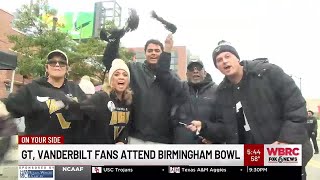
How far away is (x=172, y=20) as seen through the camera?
2.04 m

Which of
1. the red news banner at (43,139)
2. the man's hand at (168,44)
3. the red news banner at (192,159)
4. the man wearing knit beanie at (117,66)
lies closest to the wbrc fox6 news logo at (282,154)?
the red news banner at (192,159)

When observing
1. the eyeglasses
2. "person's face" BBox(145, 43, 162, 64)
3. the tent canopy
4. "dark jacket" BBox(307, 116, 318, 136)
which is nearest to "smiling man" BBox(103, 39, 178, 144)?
"person's face" BBox(145, 43, 162, 64)

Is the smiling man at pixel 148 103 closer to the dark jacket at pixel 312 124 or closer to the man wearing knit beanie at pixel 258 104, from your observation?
the man wearing knit beanie at pixel 258 104

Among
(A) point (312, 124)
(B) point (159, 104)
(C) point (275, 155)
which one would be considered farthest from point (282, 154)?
(B) point (159, 104)

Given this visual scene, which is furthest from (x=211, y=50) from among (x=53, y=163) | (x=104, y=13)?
(x=53, y=163)

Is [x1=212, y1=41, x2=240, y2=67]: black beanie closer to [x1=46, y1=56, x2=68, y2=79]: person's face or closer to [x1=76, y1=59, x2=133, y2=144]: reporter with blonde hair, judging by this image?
[x1=76, y1=59, x2=133, y2=144]: reporter with blonde hair

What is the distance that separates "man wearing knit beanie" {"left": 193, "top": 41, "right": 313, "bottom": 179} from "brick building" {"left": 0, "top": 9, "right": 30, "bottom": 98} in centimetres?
93

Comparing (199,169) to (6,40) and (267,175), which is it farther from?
(6,40)

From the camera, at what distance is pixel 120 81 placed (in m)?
2.03

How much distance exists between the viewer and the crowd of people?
1998 millimetres

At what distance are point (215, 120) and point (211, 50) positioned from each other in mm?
359

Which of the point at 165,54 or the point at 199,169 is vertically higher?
the point at 165,54

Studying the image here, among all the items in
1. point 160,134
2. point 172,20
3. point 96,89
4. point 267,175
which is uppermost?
point 172,20

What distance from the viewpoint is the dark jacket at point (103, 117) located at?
6.62 ft
